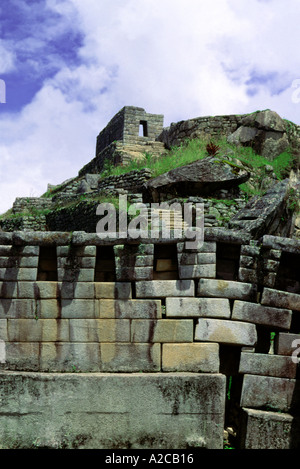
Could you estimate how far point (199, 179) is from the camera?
53.4 ft

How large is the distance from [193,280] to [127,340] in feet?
3.95

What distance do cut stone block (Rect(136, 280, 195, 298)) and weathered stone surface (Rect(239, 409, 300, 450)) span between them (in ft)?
5.91

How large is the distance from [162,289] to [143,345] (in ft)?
2.59

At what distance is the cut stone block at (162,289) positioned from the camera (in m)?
6.35

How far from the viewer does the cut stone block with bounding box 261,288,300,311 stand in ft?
20.9

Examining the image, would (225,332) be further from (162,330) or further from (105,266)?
(105,266)

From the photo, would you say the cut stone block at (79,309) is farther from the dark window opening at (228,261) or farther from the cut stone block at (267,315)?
the cut stone block at (267,315)

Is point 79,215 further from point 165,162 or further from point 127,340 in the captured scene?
point 127,340

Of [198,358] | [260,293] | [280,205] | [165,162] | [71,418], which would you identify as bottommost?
[71,418]

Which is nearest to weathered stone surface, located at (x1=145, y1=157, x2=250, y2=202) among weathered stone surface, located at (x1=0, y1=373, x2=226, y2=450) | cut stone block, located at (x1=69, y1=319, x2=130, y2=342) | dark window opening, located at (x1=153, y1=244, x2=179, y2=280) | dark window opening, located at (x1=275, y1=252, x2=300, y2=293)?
dark window opening, located at (x1=275, y1=252, x2=300, y2=293)

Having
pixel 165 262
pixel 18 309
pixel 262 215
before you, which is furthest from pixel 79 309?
pixel 262 215
